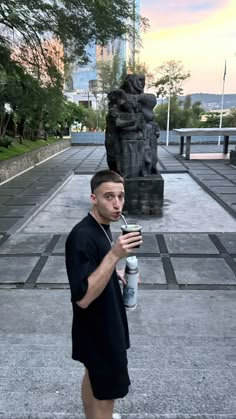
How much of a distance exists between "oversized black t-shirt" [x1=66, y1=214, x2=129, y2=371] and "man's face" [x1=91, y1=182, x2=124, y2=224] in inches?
2.8

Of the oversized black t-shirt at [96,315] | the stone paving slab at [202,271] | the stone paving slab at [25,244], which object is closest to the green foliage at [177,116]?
the stone paving slab at [25,244]

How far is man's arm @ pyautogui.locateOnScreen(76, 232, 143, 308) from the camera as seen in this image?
61.7 inches

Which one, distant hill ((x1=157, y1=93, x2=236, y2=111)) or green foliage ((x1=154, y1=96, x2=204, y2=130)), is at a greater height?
distant hill ((x1=157, y1=93, x2=236, y2=111))

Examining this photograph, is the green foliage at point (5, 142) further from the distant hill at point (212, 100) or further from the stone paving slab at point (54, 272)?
the distant hill at point (212, 100)

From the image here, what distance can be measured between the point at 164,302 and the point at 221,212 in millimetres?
4303

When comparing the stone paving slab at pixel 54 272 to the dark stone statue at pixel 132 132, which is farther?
the dark stone statue at pixel 132 132

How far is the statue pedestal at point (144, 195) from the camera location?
764 cm

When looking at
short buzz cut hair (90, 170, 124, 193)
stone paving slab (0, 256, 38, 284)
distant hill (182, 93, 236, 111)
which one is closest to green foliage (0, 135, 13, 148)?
stone paving slab (0, 256, 38, 284)

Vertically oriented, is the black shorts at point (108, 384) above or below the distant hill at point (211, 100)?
below

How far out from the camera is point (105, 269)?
1.57 meters

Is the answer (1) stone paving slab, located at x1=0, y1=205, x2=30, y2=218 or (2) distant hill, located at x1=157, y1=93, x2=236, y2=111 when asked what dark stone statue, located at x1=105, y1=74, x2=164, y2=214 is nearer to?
(1) stone paving slab, located at x1=0, y1=205, x2=30, y2=218

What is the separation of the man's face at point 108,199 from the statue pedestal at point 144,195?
→ 19.3 feet

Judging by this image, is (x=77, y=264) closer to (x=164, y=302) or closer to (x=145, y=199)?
(x=164, y=302)

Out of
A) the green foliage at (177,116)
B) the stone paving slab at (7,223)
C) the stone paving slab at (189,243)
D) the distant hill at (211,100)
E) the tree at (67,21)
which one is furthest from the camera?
the distant hill at (211,100)
